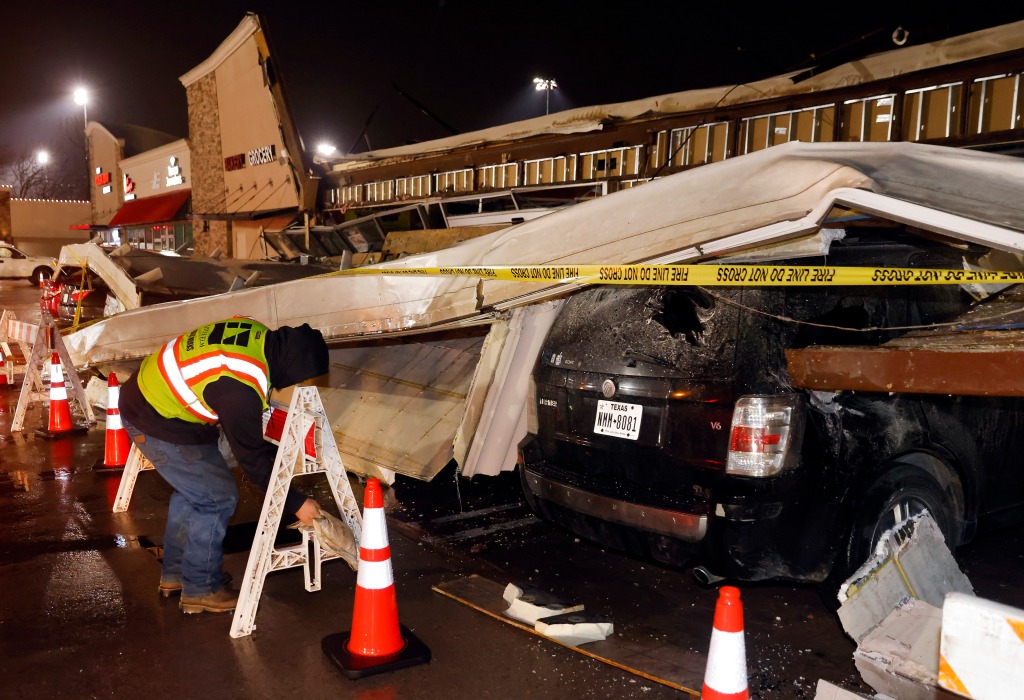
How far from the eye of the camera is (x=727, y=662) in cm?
258

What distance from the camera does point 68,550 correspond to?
17.6 feet

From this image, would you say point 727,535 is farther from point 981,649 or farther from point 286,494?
point 286,494

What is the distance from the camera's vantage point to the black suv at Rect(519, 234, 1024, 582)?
380 cm

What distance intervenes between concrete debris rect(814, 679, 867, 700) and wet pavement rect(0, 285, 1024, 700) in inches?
31.6

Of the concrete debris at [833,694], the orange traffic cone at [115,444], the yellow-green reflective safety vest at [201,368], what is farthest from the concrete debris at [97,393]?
the concrete debris at [833,694]

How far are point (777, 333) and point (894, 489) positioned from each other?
997 millimetres

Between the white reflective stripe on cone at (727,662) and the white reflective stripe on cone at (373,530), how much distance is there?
166 cm

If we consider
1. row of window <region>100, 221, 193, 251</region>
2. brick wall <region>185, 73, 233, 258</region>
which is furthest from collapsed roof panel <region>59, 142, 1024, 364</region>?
row of window <region>100, 221, 193, 251</region>

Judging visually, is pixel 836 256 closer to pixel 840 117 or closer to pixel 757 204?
pixel 757 204

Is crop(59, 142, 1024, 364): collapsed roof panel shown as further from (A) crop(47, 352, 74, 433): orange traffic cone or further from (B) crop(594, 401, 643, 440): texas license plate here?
(A) crop(47, 352, 74, 433): orange traffic cone

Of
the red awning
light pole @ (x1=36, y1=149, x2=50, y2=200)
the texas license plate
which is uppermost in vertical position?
light pole @ (x1=36, y1=149, x2=50, y2=200)

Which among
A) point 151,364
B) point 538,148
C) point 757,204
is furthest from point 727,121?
point 151,364

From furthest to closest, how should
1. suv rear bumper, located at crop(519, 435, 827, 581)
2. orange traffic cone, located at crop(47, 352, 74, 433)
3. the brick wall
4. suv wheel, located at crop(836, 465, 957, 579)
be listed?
the brick wall, orange traffic cone, located at crop(47, 352, 74, 433), suv wheel, located at crop(836, 465, 957, 579), suv rear bumper, located at crop(519, 435, 827, 581)

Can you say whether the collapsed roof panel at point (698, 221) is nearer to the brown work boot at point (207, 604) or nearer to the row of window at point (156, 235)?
the brown work boot at point (207, 604)
